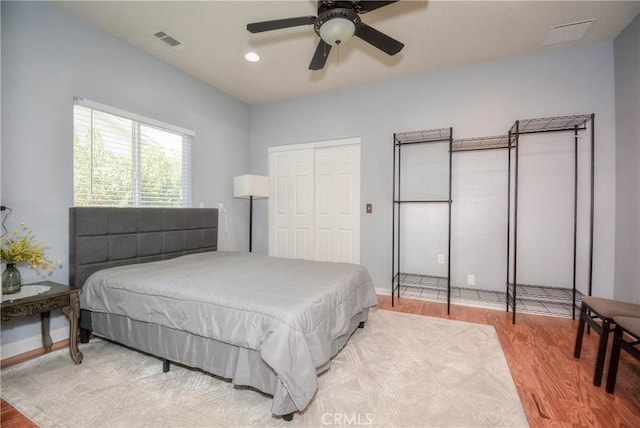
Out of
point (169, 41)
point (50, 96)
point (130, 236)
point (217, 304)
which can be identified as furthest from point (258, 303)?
point (169, 41)

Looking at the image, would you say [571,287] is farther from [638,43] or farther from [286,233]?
[286,233]

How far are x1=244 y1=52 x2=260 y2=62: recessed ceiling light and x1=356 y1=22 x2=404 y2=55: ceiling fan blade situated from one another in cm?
163

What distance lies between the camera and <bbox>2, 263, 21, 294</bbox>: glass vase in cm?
204

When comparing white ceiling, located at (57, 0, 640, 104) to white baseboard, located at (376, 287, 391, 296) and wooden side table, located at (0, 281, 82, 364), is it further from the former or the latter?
white baseboard, located at (376, 287, 391, 296)

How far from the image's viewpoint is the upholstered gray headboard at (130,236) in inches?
101

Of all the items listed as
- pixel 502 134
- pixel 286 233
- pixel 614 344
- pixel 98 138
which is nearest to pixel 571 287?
pixel 614 344

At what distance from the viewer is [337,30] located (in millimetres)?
1986

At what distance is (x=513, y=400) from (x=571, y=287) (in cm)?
223

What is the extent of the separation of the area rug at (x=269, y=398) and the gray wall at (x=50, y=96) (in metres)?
0.75

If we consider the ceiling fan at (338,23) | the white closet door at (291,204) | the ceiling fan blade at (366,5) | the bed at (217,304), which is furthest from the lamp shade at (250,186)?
the ceiling fan blade at (366,5)

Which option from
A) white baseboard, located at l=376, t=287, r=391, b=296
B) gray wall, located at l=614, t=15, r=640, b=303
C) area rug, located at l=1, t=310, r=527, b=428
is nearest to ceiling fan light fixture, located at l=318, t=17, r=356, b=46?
area rug, located at l=1, t=310, r=527, b=428

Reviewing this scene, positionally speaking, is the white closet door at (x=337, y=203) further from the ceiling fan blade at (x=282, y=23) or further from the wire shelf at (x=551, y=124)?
the ceiling fan blade at (x=282, y=23)

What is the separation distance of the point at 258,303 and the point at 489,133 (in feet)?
→ 11.2

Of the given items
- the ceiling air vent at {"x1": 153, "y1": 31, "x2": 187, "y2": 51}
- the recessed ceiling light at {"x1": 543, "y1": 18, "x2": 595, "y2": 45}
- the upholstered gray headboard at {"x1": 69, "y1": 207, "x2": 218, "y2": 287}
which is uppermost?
the recessed ceiling light at {"x1": 543, "y1": 18, "x2": 595, "y2": 45}
